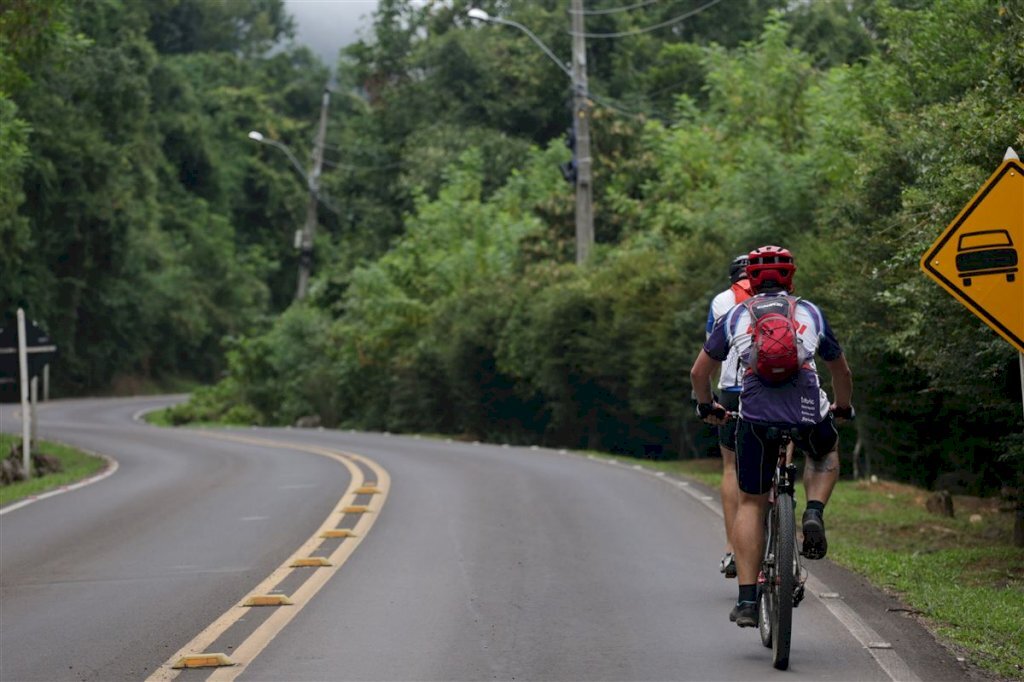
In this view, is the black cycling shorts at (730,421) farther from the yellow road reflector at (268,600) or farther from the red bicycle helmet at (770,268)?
the yellow road reflector at (268,600)

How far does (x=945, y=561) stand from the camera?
40.1ft

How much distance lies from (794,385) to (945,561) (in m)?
4.96

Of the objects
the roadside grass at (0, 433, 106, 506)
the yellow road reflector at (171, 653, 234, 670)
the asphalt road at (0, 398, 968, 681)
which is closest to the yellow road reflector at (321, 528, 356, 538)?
the asphalt road at (0, 398, 968, 681)

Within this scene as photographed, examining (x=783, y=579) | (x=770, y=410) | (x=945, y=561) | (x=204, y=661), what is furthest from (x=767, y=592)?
(x=945, y=561)

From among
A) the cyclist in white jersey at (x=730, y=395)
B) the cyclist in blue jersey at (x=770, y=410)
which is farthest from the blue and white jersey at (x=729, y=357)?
the cyclist in blue jersey at (x=770, y=410)

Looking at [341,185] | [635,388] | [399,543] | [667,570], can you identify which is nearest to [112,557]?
[399,543]

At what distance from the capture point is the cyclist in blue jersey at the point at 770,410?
7.88 m

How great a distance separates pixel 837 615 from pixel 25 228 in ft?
112

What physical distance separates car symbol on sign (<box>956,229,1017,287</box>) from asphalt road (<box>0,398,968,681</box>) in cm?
209

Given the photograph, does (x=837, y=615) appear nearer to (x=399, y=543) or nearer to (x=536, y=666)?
(x=536, y=666)

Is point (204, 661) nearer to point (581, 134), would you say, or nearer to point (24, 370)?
point (24, 370)

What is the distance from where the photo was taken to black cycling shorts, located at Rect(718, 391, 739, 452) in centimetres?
946

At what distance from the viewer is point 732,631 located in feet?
29.9

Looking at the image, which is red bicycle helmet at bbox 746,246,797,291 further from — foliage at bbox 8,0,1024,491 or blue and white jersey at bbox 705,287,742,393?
foliage at bbox 8,0,1024,491
